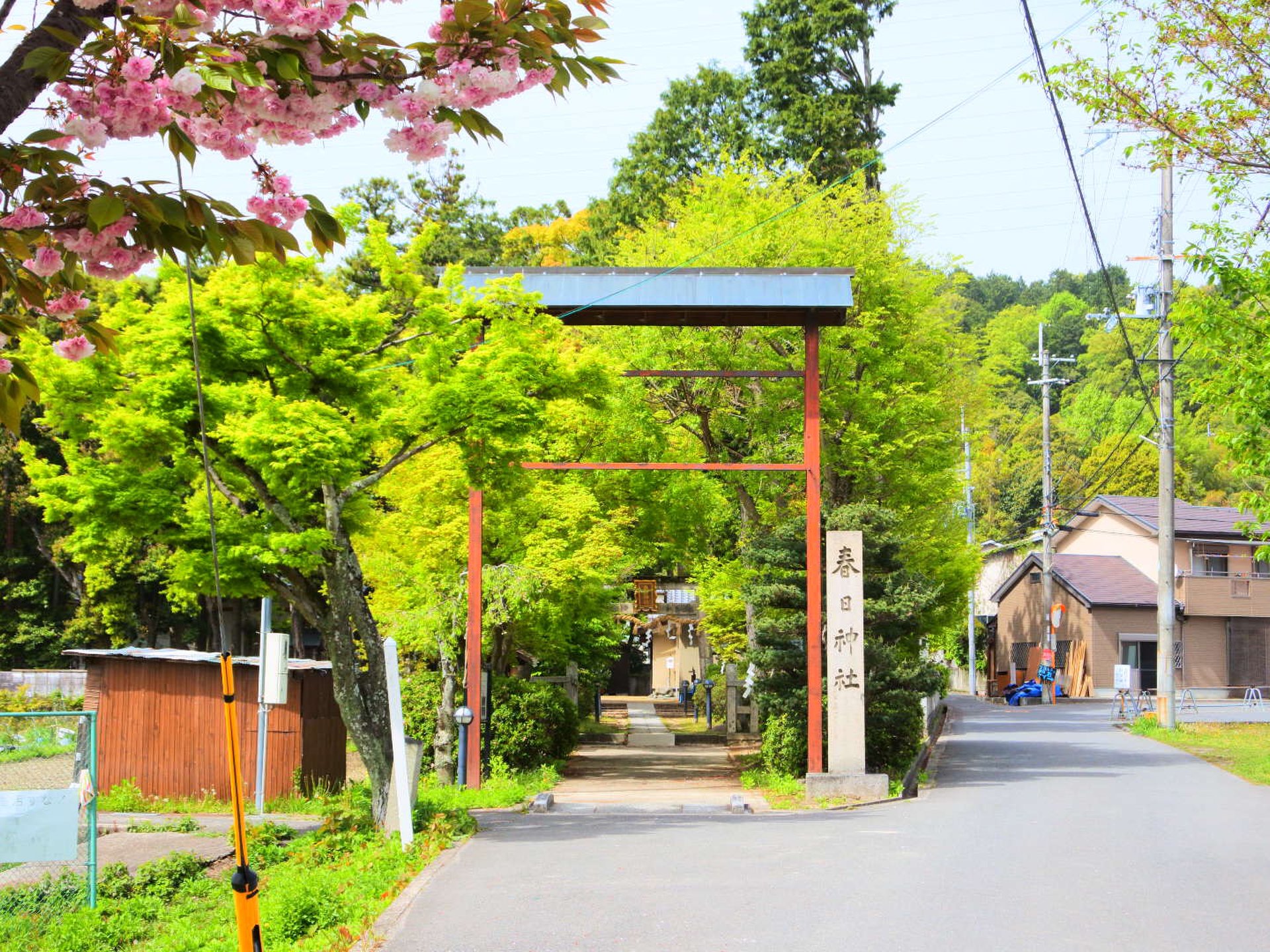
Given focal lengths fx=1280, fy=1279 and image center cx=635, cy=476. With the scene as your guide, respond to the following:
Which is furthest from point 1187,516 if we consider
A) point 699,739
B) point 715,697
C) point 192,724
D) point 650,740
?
point 192,724

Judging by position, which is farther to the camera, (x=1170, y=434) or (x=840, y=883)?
(x=1170, y=434)

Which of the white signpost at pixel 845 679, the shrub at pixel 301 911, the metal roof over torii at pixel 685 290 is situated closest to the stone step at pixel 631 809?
the white signpost at pixel 845 679

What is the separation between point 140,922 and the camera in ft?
31.5

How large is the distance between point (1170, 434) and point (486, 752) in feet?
58.3

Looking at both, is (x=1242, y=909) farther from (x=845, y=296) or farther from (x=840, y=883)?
(x=845, y=296)

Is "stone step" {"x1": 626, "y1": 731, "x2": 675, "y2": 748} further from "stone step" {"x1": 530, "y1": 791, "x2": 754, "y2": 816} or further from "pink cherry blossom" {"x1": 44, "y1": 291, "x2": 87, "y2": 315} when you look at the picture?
"pink cherry blossom" {"x1": 44, "y1": 291, "x2": 87, "y2": 315}

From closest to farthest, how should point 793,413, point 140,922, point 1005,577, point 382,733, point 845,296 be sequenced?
1. point 140,922
2. point 382,733
3. point 845,296
4. point 793,413
5. point 1005,577

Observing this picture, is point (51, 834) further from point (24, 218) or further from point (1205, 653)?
point (1205, 653)

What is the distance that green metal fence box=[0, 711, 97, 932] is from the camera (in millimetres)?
9492

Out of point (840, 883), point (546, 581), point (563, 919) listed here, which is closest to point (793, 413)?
point (546, 581)

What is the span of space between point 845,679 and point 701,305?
17.8 feet

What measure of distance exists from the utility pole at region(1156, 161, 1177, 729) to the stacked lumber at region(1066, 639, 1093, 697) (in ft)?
67.0

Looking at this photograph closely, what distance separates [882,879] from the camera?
32.6ft

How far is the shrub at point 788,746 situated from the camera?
19.2 meters
